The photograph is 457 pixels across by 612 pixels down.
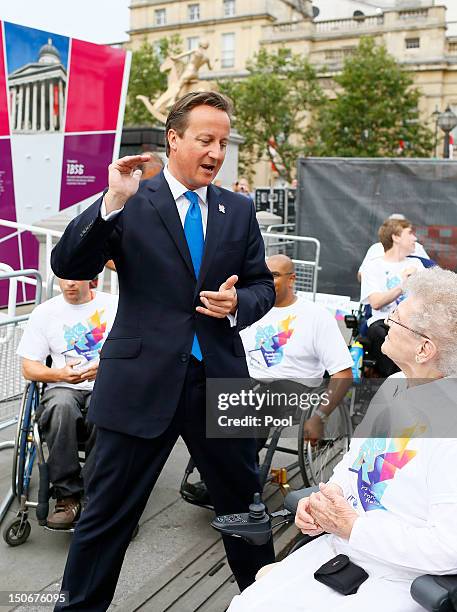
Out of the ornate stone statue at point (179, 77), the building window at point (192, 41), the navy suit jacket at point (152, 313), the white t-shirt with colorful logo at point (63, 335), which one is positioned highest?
the building window at point (192, 41)

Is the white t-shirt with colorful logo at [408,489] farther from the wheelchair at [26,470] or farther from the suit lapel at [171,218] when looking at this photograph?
the wheelchair at [26,470]

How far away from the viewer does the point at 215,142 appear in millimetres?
2357

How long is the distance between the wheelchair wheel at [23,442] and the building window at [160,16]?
230 ft

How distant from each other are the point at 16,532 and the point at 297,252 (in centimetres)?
757

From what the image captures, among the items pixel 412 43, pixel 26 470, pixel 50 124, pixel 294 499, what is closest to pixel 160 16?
pixel 412 43

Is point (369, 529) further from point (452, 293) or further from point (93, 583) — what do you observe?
point (93, 583)

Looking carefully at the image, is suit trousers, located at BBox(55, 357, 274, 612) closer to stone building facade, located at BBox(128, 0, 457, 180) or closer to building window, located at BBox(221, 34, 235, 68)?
stone building facade, located at BBox(128, 0, 457, 180)

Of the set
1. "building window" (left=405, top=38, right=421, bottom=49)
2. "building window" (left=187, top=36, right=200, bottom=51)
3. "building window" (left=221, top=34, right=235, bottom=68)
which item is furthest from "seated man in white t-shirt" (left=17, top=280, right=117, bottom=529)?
"building window" (left=187, top=36, right=200, bottom=51)

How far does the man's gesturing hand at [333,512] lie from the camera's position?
201 cm

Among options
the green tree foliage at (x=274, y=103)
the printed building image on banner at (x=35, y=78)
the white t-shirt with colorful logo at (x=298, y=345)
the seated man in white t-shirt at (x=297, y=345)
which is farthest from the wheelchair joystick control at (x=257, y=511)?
the green tree foliage at (x=274, y=103)

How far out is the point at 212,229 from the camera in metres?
2.46

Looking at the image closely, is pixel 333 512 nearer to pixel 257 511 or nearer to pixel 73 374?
pixel 257 511

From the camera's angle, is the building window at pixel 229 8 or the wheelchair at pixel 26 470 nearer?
the wheelchair at pixel 26 470

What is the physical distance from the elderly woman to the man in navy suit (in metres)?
0.55
